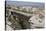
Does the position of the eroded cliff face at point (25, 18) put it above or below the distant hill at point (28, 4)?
below

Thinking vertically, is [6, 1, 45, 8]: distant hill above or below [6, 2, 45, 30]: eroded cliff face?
above

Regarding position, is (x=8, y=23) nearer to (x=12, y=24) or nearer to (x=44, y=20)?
(x=12, y=24)

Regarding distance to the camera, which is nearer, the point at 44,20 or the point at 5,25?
the point at 5,25

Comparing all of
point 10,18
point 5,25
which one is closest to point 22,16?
point 10,18

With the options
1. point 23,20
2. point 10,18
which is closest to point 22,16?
point 23,20

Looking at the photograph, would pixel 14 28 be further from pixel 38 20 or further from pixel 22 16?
pixel 38 20

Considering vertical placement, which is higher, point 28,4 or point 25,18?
point 28,4
